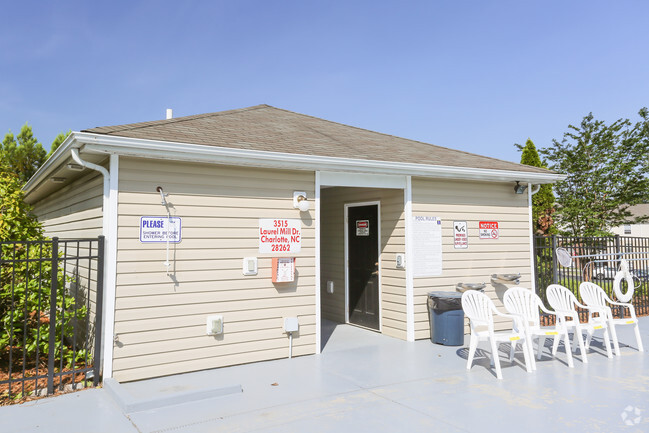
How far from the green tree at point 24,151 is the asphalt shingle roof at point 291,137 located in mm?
11106

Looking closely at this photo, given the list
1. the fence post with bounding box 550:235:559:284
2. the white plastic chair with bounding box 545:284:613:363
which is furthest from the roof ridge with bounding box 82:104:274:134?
the fence post with bounding box 550:235:559:284

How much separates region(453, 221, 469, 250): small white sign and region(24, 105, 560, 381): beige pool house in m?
0.02

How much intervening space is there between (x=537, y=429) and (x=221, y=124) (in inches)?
212

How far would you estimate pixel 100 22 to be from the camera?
1059 centimetres

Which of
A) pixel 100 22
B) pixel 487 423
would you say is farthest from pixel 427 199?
pixel 100 22

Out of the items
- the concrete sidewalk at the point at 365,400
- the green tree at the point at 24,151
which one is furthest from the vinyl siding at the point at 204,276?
the green tree at the point at 24,151

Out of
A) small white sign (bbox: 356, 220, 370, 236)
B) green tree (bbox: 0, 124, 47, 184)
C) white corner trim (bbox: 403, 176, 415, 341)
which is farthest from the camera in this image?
green tree (bbox: 0, 124, 47, 184)

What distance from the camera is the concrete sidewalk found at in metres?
3.29

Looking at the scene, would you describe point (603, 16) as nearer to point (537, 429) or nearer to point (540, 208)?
point (540, 208)

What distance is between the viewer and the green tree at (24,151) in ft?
47.6

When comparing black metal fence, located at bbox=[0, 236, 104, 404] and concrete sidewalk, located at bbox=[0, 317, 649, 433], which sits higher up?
black metal fence, located at bbox=[0, 236, 104, 404]

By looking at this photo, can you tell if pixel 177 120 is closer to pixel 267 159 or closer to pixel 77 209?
pixel 267 159

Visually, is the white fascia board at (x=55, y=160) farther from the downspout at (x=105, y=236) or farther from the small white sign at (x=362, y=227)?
the small white sign at (x=362, y=227)

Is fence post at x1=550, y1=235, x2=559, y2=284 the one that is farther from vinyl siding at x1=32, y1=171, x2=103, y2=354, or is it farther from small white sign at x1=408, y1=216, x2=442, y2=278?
vinyl siding at x1=32, y1=171, x2=103, y2=354
